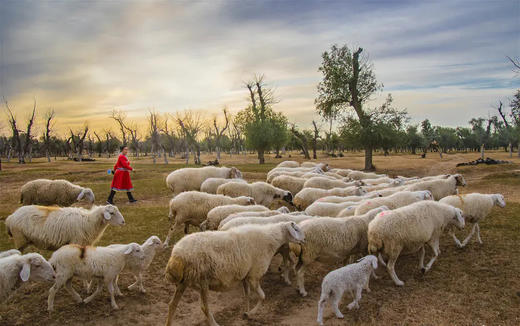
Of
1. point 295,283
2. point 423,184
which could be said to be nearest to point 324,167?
point 423,184

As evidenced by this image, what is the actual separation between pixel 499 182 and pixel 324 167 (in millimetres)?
10201

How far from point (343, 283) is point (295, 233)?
120 cm

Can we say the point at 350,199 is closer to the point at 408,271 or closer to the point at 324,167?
the point at 408,271

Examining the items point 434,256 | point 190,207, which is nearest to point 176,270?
point 190,207

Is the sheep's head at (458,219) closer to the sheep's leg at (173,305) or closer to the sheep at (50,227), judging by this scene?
the sheep's leg at (173,305)

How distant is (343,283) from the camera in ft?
17.0

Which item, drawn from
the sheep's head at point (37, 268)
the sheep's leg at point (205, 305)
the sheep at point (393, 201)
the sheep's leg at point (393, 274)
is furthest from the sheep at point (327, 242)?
the sheep's head at point (37, 268)

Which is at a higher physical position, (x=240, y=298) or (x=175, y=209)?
(x=175, y=209)

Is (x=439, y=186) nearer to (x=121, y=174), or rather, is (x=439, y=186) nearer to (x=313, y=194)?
(x=313, y=194)

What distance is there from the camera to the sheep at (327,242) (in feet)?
20.4

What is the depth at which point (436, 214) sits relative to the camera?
7109 mm

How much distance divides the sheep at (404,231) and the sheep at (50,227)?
571 centimetres

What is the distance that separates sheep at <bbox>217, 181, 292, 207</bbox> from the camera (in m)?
10.8

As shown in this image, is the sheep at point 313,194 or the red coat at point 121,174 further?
the red coat at point 121,174
